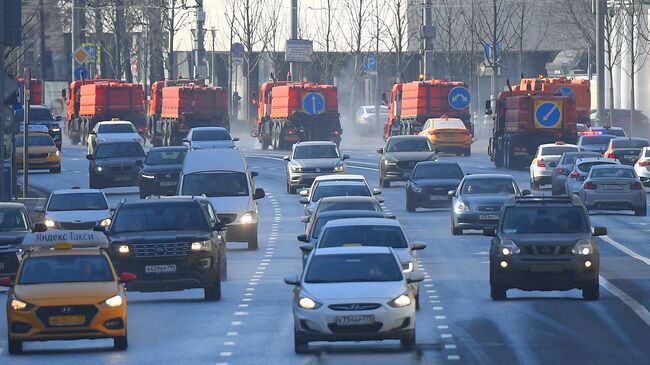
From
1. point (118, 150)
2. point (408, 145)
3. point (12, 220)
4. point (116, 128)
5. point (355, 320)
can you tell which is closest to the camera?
point (355, 320)

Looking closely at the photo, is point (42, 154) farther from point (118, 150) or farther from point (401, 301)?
point (401, 301)

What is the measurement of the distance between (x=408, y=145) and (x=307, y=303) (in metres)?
34.8

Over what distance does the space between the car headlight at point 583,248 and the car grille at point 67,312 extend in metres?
7.88

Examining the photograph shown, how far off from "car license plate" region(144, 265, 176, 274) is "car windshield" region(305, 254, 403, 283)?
5.52 metres

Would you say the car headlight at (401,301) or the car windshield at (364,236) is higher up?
the car windshield at (364,236)

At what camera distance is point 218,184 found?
37.6m

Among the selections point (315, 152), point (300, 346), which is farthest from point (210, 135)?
point (300, 346)

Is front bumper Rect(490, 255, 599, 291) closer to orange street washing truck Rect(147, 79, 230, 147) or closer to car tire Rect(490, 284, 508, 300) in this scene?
car tire Rect(490, 284, 508, 300)

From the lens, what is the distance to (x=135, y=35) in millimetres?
115250

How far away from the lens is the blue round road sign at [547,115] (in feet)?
205

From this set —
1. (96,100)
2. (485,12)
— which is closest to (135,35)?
(485,12)

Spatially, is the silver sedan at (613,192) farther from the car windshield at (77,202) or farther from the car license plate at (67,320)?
the car license plate at (67,320)

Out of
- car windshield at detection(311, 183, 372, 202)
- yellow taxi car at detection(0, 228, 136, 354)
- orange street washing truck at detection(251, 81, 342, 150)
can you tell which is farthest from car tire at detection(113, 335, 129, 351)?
orange street washing truck at detection(251, 81, 342, 150)

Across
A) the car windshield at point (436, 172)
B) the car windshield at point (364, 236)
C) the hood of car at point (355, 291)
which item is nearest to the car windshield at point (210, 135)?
the car windshield at point (436, 172)
